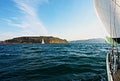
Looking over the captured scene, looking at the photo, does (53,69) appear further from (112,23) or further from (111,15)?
(111,15)

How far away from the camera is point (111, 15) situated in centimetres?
972

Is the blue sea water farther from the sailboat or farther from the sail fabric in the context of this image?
the sail fabric

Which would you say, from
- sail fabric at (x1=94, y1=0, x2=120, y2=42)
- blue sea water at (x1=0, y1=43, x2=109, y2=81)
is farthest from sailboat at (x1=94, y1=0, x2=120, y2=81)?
blue sea water at (x1=0, y1=43, x2=109, y2=81)

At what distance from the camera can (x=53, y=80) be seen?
15.6 metres

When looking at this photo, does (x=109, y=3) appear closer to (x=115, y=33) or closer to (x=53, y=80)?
(x=115, y=33)

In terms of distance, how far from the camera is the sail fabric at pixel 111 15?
29.8 ft

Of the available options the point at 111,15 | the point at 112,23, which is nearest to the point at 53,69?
the point at 112,23

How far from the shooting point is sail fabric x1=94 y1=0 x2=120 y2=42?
9094 mm

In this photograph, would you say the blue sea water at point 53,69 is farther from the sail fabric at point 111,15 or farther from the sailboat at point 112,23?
the sail fabric at point 111,15

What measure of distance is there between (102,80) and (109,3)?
8263mm

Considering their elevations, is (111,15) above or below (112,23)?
above

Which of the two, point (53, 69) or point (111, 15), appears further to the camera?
point (53, 69)

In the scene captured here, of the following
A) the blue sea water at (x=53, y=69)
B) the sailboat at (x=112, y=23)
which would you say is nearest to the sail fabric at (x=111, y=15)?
the sailboat at (x=112, y=23)

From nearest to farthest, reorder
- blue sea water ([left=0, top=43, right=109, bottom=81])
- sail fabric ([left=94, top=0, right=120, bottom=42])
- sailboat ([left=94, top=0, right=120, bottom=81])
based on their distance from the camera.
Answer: sailboat ([left=94, top=0, right=120, bottom=81]), sail fabric ([left=94, top=0, right=120, bottom=42]), blue sea water ([left=0, top=43, right=109, bottom=81])
